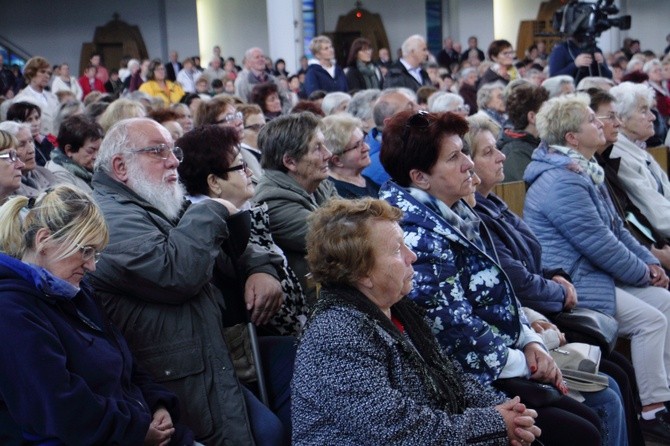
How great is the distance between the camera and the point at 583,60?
28.6ft

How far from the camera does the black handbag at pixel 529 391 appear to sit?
9.60 feet

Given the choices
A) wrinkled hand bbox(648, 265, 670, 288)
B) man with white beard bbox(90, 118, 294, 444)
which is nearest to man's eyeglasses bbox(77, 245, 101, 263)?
man with white beard bbox(90, 118, 294, 444)

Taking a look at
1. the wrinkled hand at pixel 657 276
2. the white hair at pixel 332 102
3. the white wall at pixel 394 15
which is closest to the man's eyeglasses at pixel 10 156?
the wrinkled hand at pixel 657 276

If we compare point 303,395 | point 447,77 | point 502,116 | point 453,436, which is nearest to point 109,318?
point 303,395

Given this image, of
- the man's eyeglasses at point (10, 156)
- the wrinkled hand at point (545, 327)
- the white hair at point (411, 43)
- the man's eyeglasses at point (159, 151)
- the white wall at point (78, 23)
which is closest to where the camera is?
the man's eyeglasses at point (159, 151)

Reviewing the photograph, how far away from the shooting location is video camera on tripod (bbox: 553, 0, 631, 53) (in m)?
9.05

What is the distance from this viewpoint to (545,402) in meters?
2.93

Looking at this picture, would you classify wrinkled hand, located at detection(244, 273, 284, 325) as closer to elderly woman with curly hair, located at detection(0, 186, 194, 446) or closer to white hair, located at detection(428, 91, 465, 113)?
elderly woman with curly hair, located at detection(0, 186, 194, 446)

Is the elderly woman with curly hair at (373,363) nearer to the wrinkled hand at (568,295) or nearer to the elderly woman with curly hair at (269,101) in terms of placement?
the wrinkled hand at (568,295)

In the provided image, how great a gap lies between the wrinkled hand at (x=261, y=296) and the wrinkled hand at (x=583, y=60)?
20.8ft

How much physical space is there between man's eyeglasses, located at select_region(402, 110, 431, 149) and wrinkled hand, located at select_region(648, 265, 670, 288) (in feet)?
6.05

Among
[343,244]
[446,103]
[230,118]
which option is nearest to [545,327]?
[343,244]

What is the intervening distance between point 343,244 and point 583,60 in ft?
22.5

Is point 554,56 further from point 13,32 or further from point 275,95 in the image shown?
point 13,32
